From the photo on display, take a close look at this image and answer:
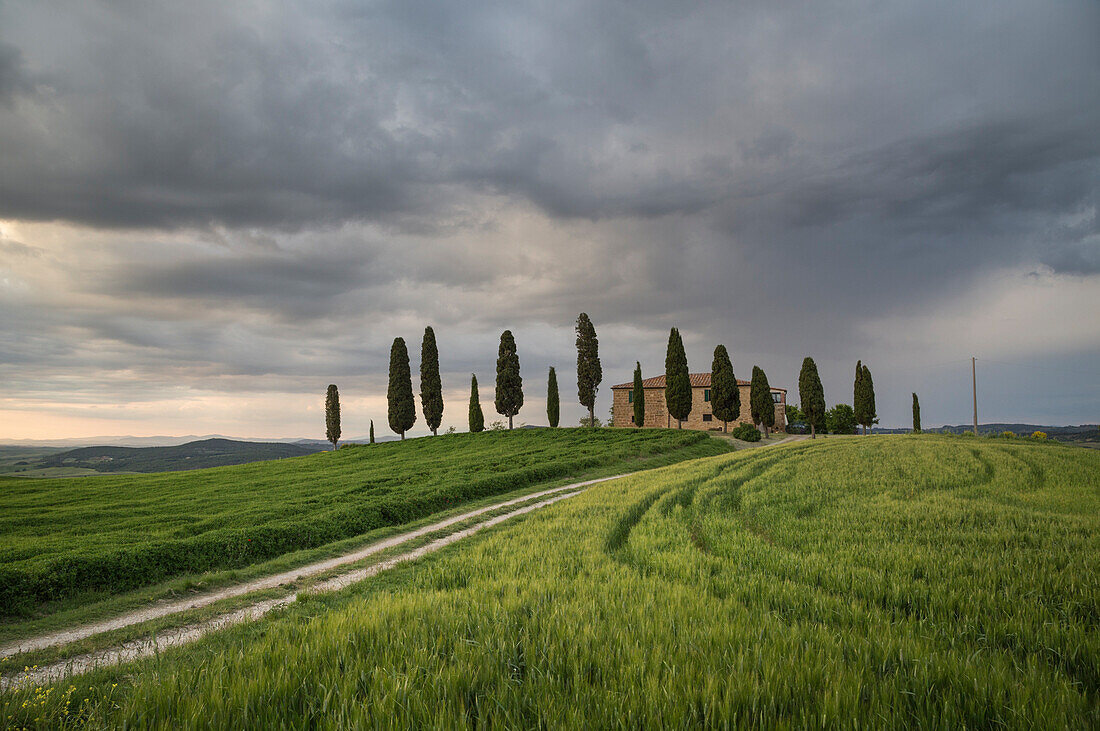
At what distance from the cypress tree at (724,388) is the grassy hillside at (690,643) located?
47406 mm

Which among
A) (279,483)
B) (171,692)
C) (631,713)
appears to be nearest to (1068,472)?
(631,713)

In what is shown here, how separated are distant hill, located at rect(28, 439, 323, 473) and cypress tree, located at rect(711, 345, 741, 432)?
267ft

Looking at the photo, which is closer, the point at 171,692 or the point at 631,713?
the point at 631,713

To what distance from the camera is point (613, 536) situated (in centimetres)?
1096

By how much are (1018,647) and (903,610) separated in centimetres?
117

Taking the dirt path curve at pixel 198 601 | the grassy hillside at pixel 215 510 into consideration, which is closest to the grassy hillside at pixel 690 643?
the dirt path curve at pixel 198 601

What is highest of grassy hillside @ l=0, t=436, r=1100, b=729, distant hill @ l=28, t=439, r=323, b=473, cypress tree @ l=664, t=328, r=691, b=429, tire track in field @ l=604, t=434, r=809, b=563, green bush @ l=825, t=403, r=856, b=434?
cypress tree @ l=664, t=328, r=691, b=429

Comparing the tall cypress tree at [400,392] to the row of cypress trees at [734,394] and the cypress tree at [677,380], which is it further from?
the cypress tree at [677,380]

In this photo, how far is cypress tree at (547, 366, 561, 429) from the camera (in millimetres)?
64625

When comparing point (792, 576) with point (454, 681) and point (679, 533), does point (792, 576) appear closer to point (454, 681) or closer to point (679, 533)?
point (679, 533)

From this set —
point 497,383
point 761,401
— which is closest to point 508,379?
point 497,383

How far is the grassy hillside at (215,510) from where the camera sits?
11.8 meters

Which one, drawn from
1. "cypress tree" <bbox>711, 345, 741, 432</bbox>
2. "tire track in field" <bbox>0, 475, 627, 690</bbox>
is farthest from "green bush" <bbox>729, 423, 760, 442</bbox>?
"tire track in field" <bbox>0, 475, 627, 690</bbox>

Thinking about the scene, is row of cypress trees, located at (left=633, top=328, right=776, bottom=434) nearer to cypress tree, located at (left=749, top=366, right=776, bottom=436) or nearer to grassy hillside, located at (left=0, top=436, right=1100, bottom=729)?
cypress tree, located at (left=749, top=366, right=776, bottom=436)
